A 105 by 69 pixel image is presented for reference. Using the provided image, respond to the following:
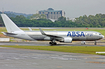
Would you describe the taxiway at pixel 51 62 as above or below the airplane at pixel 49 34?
below

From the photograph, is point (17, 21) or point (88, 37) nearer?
point (88, 37)

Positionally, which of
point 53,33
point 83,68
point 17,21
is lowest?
point 83,68

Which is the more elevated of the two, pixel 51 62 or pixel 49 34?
pixel 49 34

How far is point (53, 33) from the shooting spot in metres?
52.9

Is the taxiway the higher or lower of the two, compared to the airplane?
lower

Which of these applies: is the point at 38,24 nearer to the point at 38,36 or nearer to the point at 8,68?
the point at 38,36

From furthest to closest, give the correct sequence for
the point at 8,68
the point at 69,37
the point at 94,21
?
1. the point at 94,21
2. the point at 69,37
3. the point at 8,68

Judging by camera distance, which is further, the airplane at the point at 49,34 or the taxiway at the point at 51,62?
the airplane at the point at 49,34

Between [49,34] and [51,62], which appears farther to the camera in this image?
[49,34]

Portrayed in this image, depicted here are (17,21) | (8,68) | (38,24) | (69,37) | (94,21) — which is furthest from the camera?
(94,21)

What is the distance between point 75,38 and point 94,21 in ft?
489

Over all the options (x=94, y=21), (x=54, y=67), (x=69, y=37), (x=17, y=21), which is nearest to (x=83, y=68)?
(x=54, y=67)

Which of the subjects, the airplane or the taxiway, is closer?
the taxiway

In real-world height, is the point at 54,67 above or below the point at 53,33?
below
